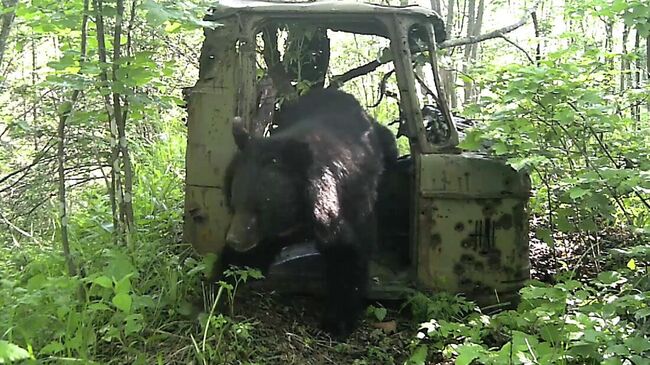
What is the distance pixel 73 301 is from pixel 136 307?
305 mm

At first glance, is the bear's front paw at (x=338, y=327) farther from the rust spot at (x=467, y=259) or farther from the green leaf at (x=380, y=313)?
the rust spot at (x=467, y=259)

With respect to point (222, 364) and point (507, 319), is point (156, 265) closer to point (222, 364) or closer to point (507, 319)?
point (222, 364)

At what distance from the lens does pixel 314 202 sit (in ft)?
11.2

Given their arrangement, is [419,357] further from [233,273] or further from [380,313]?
[233,273]

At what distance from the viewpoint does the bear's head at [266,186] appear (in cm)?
339

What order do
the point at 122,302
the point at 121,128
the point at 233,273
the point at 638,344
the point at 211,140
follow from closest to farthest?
the point at 638,344 < the point at 122,302 < the point at 233,273 < the point at 121,128 < the point at 211,140

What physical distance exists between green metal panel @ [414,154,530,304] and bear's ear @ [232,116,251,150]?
3.57ft

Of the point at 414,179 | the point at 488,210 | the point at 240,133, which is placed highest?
the point at 240,133

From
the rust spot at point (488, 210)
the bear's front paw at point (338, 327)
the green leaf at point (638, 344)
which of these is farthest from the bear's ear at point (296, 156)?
the green leaf at point (638, 344)

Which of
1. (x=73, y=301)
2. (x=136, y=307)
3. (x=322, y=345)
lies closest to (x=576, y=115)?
(x=322, y=345)

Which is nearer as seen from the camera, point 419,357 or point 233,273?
point 419,357

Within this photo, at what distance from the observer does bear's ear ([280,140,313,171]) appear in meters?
3.46

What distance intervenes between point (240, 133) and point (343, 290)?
1.05 m

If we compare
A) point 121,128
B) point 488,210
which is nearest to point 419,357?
point 488,210
